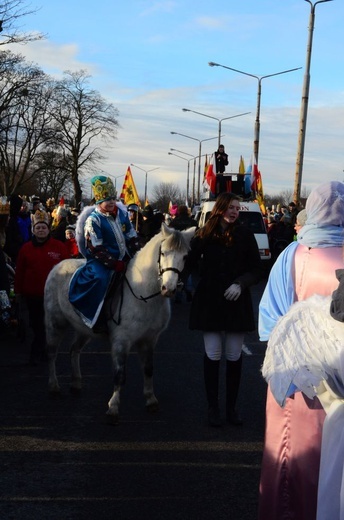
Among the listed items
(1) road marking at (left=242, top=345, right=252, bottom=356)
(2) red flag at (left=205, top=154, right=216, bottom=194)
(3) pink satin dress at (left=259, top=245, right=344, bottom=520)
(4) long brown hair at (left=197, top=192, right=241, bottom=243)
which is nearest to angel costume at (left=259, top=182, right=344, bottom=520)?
(3) pink satin dress at (left=259, top=245, right=344, bottom=520)

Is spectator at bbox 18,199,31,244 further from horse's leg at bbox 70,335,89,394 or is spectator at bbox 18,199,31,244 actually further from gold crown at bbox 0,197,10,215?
horse's leg at bbox 70,335,89,394

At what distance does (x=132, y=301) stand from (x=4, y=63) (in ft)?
89.6

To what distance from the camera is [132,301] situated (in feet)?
24.8

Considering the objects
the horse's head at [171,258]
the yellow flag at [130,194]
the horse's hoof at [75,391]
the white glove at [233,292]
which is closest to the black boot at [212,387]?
the white glove at [233,292]

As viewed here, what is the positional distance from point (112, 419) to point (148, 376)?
0.73 metres

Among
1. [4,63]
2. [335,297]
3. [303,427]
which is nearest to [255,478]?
[303,427]

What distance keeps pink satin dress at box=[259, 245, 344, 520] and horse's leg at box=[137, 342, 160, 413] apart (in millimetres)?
3595

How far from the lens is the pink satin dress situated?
3885 mm

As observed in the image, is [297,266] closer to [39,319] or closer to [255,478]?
[255,478]

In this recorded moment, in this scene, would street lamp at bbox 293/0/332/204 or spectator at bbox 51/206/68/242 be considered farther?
street lamp at bbox 293/0/332/204

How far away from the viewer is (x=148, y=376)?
778 cm

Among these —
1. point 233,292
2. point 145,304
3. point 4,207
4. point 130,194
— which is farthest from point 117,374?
point 130,194

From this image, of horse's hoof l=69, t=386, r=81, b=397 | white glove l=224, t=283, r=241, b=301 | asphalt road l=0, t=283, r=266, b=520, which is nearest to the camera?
asphalt road l=0, t=283, r=266, b=520

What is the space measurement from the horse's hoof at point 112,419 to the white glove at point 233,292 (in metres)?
1.42
